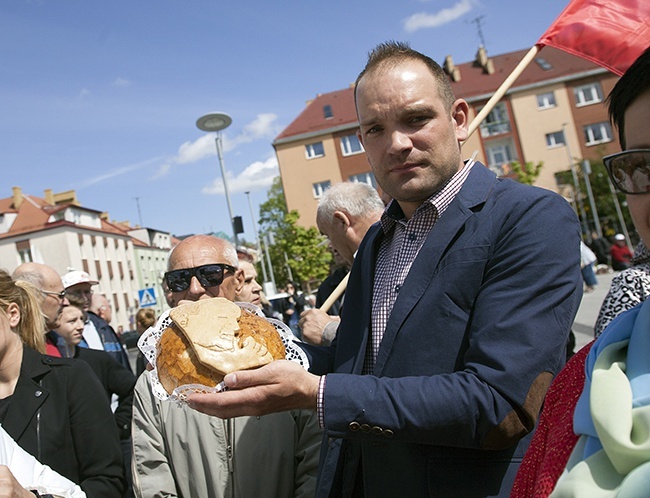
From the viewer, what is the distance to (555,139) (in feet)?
147

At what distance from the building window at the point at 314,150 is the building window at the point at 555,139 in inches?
651

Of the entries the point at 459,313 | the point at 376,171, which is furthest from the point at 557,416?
the point at 376,171

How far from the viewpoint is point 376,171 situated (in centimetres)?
231

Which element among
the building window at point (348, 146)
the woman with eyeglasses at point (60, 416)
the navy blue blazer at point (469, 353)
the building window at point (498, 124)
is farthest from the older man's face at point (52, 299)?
the building window at point (498, 124)

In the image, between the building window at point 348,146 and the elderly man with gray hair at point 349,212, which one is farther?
the building window at point 348,146

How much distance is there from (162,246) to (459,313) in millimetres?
83220

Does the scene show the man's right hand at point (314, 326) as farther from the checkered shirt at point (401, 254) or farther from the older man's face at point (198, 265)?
the checkered shirt at point (401, 254)

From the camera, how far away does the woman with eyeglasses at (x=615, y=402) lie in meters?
1.07

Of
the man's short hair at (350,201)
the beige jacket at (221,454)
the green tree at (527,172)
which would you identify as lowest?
the beige jacket at (221,454)

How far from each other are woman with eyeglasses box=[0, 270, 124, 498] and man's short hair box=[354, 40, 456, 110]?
215 centimetres

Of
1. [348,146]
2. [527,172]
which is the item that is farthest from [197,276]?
[348,146]

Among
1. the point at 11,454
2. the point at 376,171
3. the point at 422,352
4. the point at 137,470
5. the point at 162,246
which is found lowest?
the point at 137,470

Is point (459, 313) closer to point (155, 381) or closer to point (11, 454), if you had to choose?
point (155, 381)

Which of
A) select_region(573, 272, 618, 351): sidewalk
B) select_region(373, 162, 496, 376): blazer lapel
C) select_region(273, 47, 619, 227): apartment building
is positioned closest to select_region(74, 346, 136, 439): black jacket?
select_region(373, 162, 496, 376): blazer lapel
